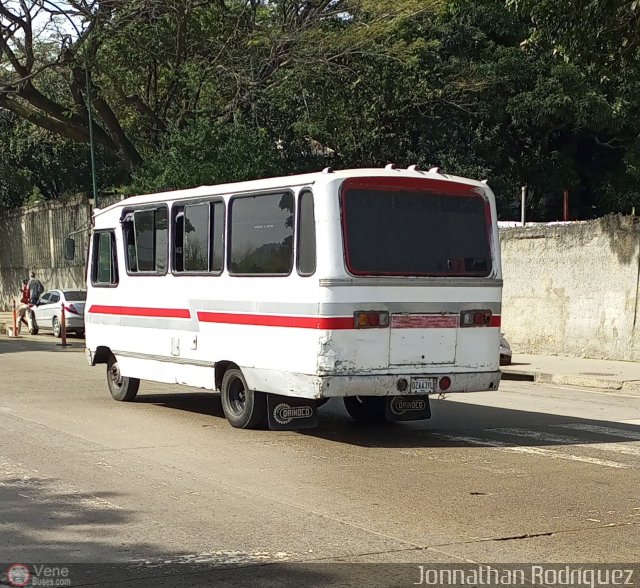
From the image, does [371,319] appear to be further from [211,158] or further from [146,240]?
[211,158]

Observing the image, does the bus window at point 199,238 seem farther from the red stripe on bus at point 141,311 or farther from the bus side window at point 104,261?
the bus side window at point 104,261

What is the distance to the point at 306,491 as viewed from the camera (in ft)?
28.9

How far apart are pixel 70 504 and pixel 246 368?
12.9 feet

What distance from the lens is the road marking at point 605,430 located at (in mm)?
12133

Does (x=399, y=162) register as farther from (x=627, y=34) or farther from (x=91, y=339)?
(x=91, y=339)

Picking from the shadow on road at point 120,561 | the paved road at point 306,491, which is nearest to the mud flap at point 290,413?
the paved road at point 306,491

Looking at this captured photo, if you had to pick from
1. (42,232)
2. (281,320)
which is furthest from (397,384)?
(42,232)

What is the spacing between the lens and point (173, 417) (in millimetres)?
13422

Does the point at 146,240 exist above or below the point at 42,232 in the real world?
below

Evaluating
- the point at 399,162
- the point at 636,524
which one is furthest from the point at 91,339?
the point at 399,162

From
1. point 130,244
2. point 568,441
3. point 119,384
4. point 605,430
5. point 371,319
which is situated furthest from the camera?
point 119,384

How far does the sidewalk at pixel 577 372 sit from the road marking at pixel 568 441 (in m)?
6.49

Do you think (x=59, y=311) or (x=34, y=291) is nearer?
(x=59, y=311)

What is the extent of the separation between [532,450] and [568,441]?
0.84 meters
